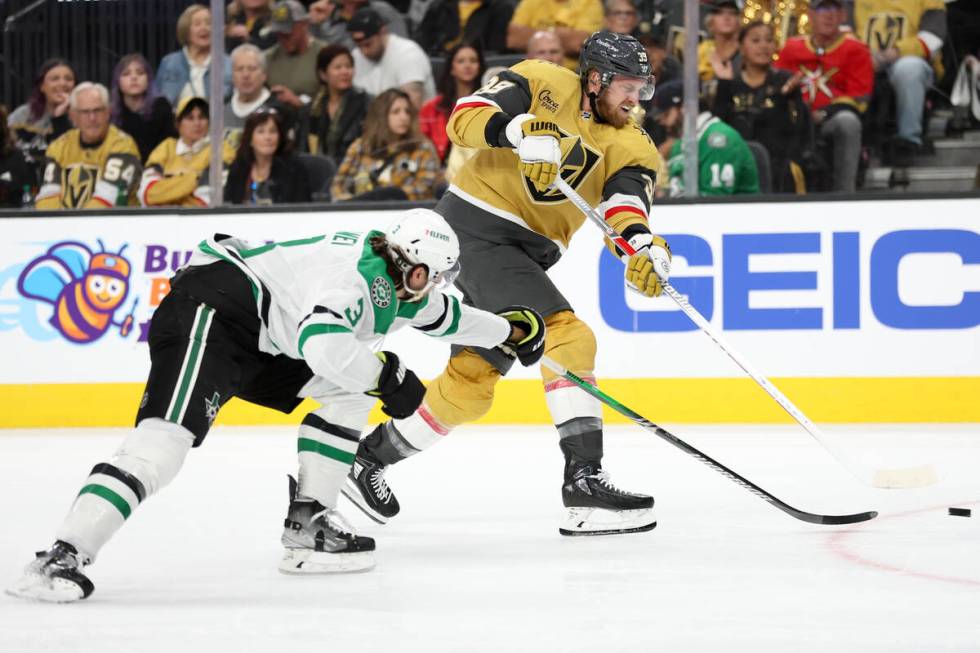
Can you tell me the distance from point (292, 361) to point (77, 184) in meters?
3.60

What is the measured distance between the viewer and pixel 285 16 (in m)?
6.38

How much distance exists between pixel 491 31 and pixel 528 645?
4444 millimetres

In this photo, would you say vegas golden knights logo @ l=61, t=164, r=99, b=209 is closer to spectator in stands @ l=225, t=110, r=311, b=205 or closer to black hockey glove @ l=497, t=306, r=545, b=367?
spectator in stands @ l=225, t=110, r=311, b=205

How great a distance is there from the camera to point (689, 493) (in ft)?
13.5

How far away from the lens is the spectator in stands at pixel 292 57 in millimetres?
6258

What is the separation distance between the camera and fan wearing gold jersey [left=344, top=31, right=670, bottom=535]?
3463mm

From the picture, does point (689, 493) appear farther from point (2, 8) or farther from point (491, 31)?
point (2, 8)

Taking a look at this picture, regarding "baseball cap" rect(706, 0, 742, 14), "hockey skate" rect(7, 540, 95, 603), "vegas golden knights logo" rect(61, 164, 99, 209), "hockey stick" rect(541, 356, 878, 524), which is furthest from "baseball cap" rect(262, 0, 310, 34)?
"hockey skate" rect(7, 540, 95, 603)

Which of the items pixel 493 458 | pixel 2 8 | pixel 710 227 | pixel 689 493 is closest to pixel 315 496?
pixel 689 493

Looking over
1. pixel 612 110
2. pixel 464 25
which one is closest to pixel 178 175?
pixel 464 25

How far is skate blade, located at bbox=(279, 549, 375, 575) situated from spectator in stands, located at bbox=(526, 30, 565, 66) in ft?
11.9

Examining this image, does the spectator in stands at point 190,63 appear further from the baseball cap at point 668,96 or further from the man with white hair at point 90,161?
the baseball cap at point 668,96

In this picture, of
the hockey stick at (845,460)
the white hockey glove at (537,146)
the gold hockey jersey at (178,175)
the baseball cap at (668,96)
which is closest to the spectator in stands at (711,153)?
the baseball cap at (668,96)

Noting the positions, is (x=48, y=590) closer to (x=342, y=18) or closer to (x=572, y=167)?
(x=572, y=167)
